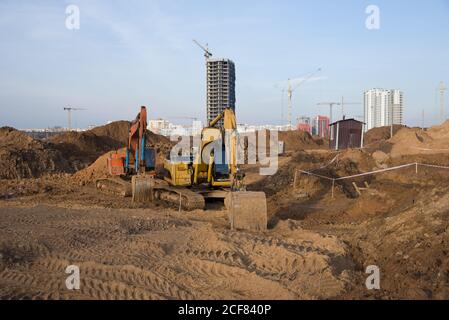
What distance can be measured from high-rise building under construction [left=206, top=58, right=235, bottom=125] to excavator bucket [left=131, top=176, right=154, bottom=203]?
69.9 ft

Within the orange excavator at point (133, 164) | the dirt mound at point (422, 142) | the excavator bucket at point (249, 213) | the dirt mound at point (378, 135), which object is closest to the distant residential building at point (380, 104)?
the dirt mound at point (378, 135)

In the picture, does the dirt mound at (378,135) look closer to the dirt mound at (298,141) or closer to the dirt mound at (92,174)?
the dirt mound at (298,141)

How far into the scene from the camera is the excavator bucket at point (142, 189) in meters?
14.3

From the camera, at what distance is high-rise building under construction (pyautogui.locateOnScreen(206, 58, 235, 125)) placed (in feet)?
119

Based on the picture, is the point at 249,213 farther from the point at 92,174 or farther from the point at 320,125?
the point at 320,125

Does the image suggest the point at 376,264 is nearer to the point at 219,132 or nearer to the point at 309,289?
the point at 309,289

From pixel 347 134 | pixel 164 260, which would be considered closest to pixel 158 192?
pixel 164 260

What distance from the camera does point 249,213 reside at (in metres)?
10.0

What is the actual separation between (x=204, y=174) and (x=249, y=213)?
3941mm

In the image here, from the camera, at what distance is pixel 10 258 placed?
22.2ft
